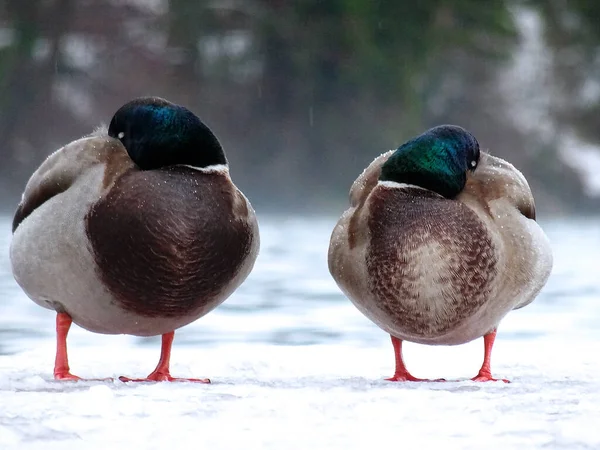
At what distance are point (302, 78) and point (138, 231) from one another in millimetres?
12168

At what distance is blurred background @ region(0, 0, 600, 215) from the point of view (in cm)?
1297

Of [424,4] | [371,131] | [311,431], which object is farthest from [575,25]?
[311,431]

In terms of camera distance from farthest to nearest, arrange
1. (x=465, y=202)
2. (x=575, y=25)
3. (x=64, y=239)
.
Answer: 1. (x=575, y=25)
2. (x=465, y=202)
3. (x=64, y=239)

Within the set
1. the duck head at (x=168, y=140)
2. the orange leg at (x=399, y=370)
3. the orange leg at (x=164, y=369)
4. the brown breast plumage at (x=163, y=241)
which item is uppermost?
the duck head at (x=168, y=140)

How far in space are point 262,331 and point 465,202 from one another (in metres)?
1.80

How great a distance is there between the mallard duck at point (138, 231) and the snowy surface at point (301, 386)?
0.24 m

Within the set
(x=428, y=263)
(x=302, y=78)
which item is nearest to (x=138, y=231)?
(x=428, y=263)

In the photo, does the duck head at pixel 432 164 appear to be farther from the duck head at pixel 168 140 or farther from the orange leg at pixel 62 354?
the orange leg at pixel 62 354

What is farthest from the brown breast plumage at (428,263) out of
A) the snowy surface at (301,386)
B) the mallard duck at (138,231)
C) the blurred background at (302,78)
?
the blurred background at (302,78)

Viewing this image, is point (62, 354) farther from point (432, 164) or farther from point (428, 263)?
point (432, 164)

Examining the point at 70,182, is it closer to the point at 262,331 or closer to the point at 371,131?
the point at 262,331

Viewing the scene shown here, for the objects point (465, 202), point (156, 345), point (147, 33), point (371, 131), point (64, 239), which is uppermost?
point (147, 33)

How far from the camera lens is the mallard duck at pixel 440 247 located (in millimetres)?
2850

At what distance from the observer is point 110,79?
12547 mm
